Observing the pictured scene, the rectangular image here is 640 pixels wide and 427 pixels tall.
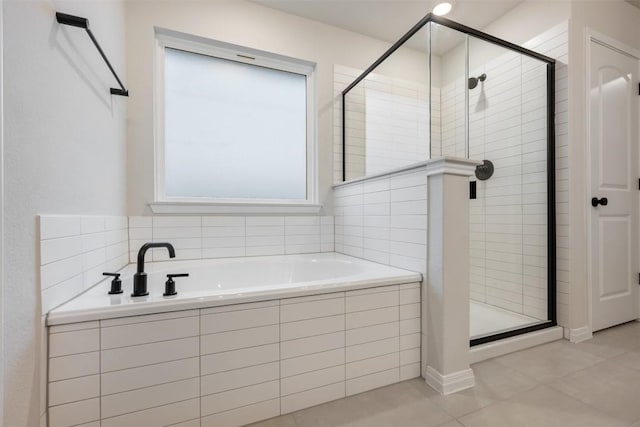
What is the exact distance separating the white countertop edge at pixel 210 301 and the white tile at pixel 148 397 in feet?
0.89

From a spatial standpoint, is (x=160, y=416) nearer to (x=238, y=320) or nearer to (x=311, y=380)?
(x=238, y=320)

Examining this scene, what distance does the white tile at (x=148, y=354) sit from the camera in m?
0.96

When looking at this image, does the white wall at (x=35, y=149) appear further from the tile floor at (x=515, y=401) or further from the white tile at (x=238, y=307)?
the tile floor at (x=515, y=401)

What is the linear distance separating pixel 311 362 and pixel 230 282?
97cm

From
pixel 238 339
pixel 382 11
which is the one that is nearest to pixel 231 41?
pixel 382 11

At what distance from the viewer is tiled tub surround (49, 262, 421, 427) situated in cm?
94

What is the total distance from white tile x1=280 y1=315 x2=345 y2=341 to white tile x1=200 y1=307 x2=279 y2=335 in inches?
2.5

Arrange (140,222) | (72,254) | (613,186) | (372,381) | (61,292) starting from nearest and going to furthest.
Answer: (61,292), (72,254), (372,381), (140,222), (613,186)

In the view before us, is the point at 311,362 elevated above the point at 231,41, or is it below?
below

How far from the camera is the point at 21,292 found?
812mm

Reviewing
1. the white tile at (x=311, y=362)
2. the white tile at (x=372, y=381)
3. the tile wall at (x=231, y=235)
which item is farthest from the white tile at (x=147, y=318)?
the tile wall at (x=231, y=235)

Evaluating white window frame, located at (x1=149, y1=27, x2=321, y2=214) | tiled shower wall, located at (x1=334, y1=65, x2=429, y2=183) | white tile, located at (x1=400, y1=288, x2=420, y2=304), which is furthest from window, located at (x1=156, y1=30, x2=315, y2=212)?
white tile, located at (x1=400, y1=288, x2=420, y2=304)

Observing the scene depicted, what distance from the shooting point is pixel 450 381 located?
4.37 feet

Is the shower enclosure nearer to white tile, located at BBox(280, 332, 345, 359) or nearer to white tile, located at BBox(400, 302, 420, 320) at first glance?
white tile, located at BBox(400, 302, 420, 320)
